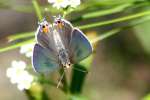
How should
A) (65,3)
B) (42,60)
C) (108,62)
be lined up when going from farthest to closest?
(108,62), (65,3), (42,60)

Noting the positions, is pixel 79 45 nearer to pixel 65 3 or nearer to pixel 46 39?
pixel 46 39

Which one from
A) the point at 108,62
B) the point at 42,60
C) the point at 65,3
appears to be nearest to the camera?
the point at 42,60

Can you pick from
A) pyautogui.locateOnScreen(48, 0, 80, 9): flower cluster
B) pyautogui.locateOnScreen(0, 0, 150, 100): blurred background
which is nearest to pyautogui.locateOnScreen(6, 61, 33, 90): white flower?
pyautogui.locateOnScreen(48, 0, 80, 9): flower cluster

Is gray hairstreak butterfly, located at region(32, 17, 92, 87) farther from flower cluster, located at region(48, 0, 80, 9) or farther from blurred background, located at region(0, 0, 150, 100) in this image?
blurred background, located at region(0, 0, 150, 100)

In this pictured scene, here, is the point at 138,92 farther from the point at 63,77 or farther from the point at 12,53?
the point at 63,77

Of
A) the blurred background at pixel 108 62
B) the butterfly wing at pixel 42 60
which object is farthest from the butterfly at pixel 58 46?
the blurred background at pixel 108 62

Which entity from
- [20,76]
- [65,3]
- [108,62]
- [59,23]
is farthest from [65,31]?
[108,62]
